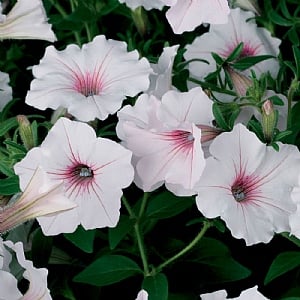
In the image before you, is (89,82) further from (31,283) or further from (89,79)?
(31,283)

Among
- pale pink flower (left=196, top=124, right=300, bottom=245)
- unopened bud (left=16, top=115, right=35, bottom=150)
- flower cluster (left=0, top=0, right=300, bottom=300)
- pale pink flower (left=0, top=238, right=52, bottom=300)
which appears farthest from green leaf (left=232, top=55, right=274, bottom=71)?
pale pink flower (left=0, top=238, right=52, bottom=300)

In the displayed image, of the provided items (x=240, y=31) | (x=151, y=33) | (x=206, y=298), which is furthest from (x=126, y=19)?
(x=206, y=298)

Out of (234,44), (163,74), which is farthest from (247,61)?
(163,74)

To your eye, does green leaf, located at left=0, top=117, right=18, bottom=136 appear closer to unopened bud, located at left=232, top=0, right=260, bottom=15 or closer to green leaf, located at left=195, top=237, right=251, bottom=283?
green leaf, located at left=195, top=237, right=251, bottom=283

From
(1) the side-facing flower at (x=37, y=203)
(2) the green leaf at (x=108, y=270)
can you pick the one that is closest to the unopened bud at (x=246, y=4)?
(2) the green leaf at (x=108, y=270)

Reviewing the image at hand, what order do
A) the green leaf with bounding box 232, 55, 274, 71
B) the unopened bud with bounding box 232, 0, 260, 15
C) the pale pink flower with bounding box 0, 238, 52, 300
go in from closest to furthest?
the pale pink flower with bounding box 0, 238, 52, 300 → the green leaf with bounding box 232, 55, 274, 71 → the unopened bud with bounding box 232, 0, 260, 15
